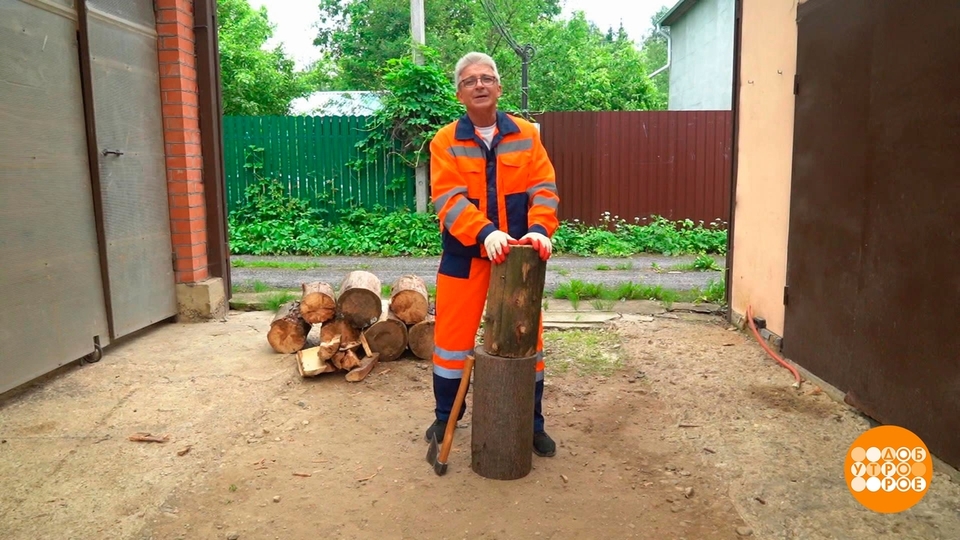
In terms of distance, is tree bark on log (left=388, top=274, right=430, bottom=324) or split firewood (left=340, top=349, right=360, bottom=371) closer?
split firewood (left=340, top=349, right=360, bottom=371)

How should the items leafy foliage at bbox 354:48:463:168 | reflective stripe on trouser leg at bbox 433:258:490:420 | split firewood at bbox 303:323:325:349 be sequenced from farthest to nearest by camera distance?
leafy foliage at bbox 354:48:463:168, split firewood at bbox 303:323:325:349, reflective stripe on trouser leg at bbox 433:258:490:420

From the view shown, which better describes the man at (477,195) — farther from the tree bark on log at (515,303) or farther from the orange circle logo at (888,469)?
the orange circle logo at (888,469)

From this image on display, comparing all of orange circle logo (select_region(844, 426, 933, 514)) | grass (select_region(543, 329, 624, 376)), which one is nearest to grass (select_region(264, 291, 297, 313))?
grass (select_region(543, 329, 624, 376))

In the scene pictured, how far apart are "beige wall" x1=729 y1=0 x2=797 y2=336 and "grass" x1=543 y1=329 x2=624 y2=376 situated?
1.19 m

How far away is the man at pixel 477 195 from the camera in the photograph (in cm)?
335

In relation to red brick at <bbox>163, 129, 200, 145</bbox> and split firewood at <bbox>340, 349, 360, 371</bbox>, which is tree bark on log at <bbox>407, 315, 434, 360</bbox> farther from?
red brick at <bbox>163, 129, 200, 145</bbox>

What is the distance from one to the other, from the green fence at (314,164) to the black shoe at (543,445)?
30.6 ft

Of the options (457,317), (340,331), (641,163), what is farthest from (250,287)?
(641,163)

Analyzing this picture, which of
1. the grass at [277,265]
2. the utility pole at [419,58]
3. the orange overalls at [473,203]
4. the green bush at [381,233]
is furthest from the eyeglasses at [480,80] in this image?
the utility pole at [419,58]

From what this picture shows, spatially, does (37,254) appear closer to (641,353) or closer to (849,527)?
(641,353)

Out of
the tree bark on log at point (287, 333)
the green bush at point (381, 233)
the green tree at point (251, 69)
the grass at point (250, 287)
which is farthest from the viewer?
the green tree at point (251, 69)

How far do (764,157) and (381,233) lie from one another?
297 inches

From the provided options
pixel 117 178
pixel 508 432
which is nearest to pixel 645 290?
pixel 508 432

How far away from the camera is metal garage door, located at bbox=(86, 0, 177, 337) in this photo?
5.16m
